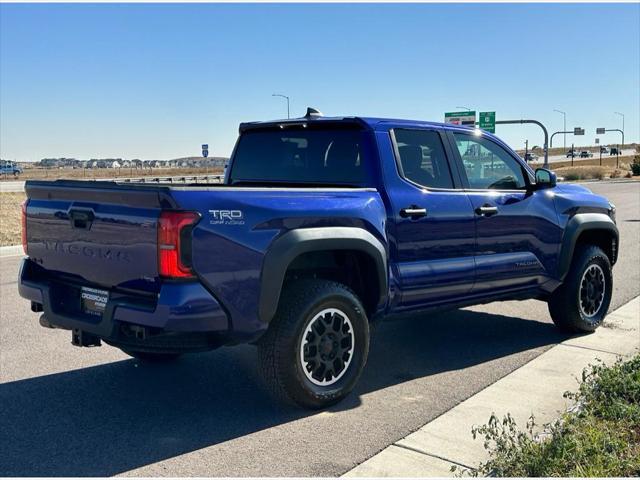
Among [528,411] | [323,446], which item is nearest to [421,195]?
[528,411]

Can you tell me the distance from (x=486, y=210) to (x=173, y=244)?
285 centimetres

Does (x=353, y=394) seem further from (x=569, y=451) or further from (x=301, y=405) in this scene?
(x=569, y=451)

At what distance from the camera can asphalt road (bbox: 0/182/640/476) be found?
149 inches

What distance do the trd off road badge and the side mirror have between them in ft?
10.8

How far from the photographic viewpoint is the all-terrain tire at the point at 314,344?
435 cm

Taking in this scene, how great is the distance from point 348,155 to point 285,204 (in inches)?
43.6

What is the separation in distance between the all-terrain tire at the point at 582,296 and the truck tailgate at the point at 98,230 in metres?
4.16

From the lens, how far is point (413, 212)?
16.6ft

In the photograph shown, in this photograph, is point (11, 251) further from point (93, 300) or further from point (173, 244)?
point (173, 244)

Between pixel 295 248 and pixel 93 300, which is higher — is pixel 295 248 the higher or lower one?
the higher one

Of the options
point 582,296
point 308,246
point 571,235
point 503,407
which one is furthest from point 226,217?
point 582,296

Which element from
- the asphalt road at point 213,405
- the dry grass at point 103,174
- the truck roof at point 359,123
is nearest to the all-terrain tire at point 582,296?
the asphalt road at point 213,405

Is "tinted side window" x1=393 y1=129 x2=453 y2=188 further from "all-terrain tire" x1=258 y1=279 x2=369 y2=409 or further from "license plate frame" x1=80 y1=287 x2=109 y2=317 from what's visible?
Answer: "license plate frame" x1=80 y1=287 x2=109 y2=317

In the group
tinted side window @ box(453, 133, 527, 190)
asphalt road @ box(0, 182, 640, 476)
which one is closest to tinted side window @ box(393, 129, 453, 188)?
tinted side window @ box(453, 133, 527, 190)
